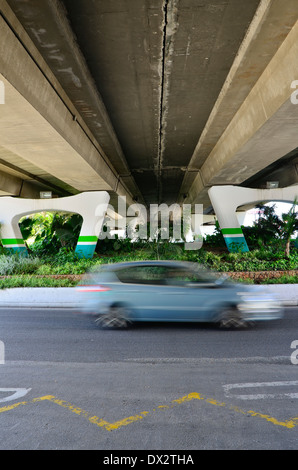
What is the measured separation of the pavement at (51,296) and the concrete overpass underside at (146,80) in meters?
5.16

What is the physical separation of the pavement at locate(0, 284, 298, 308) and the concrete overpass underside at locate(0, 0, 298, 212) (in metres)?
5.16

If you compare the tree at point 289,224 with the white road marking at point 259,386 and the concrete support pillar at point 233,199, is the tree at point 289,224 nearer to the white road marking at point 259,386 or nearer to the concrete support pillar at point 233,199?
the concrete support pillar at point 233,199

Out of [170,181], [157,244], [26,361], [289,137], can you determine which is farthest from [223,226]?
[26,361]

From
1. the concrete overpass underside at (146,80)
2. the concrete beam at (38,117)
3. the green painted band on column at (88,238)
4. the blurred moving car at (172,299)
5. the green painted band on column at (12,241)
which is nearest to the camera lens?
the concrete overpass underside at (146,80)

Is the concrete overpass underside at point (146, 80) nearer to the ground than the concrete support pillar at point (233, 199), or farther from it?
farther from it

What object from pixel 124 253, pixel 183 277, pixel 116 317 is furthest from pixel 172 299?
pixel 124 253

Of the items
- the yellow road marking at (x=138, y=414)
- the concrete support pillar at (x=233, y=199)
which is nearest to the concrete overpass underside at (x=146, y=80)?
the concrete support pillar at (x=233, y=199)

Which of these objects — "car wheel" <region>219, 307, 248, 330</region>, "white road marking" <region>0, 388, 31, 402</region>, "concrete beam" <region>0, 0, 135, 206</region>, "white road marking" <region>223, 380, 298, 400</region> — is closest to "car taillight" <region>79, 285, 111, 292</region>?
"car wheel" <region>219, 307, 248, 330</region>

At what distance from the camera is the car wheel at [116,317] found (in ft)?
23.8

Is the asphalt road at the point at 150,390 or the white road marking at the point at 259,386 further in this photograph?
the white road marking at the point at 259,386

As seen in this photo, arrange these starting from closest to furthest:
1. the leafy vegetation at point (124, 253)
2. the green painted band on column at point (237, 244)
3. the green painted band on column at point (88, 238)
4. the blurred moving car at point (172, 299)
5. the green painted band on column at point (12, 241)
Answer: the blurred moving car at point (172, 299), the leafy vegetation at point (124, 253), the green painted band on column at point (237, 244), the green painted band on column at point (88, 238), the green painted band on column at point (12, 241)

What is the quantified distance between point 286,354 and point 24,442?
168 inches
